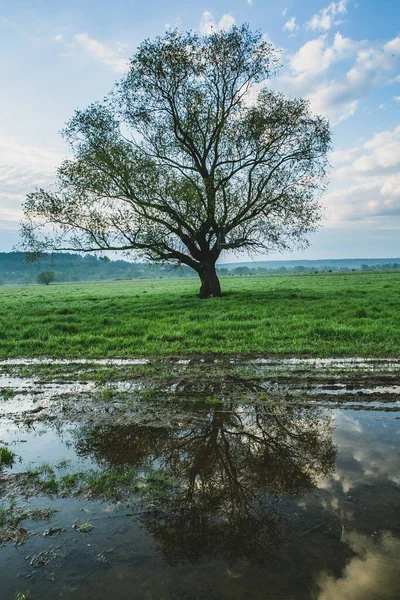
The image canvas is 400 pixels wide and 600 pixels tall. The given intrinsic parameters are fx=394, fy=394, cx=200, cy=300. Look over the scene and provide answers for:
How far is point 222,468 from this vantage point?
4.50 m

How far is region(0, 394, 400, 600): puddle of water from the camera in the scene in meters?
2.98

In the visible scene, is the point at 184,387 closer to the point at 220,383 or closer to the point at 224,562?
the point at 220,383

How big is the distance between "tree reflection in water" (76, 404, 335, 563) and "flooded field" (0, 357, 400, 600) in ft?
0.05

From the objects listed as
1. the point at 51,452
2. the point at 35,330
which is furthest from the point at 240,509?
the point at 35,330

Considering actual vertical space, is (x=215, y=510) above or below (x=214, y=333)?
below

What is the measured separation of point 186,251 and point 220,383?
65.3 feet

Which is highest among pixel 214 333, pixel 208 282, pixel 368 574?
pixel 208 282

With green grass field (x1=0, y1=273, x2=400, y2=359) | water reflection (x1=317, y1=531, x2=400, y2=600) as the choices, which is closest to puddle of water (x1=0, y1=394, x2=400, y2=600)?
water reflection (x1=317, y1=531, x2=400, y2=600)

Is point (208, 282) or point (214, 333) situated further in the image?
point (208, 282)

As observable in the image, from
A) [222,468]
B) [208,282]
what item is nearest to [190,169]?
[208,282]

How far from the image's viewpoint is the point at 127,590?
2941 millimetres

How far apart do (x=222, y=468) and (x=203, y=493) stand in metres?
0.50

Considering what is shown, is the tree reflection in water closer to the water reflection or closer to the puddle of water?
the puddle of water

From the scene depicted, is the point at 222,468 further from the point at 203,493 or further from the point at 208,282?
the point at 208,282
